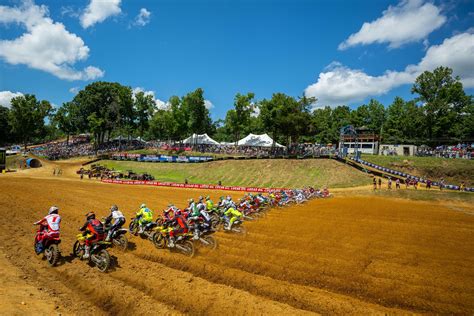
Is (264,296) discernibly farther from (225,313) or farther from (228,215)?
(228,215)

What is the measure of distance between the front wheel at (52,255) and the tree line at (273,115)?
143 ft

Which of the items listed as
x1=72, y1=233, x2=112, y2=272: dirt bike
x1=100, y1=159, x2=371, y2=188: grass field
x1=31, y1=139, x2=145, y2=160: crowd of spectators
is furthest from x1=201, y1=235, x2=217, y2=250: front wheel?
x1=31, y1=139, x2=145, y2=160: crowd of spectators

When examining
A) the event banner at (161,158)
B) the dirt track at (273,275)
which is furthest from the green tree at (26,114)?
the dirt track at (273,275)

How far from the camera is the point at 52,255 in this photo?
9328 mm

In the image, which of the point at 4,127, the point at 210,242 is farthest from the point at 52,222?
the point at 4,127

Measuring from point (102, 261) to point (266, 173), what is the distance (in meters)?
34.8

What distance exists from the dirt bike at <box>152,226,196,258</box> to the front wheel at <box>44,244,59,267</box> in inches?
136

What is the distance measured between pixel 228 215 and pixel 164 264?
15.5 feet

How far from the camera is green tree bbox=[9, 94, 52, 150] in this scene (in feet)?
235

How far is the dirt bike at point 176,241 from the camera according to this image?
1063cm

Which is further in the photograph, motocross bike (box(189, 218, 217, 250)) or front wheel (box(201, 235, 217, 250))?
motocross bike (box(189, 218, 217, 250))

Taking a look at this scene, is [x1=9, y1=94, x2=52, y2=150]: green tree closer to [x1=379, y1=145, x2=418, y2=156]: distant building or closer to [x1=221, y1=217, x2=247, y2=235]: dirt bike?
[x1=221, y1=217, x2=247, y2=235]: dirt bike

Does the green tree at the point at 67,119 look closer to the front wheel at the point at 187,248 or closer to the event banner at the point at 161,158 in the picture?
the event banner at the point at 161,158

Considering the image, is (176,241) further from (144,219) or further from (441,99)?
(441,99)
